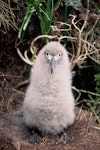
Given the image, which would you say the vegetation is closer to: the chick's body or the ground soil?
the ground soil

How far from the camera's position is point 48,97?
2.86 meters

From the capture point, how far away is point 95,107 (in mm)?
3697

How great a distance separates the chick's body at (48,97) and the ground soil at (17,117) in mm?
124

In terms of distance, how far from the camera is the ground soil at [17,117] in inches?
113

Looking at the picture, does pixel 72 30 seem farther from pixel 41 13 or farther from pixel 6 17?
pixel 6 17

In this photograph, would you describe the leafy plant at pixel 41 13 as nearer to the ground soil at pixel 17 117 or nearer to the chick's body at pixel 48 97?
the ground soil at pixel 17 117

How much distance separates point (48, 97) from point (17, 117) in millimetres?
439

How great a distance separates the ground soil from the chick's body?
12cm

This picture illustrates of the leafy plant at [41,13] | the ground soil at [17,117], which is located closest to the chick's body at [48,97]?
the ground soil at [17,117]

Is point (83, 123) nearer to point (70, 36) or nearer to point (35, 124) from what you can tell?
point (35, 124)

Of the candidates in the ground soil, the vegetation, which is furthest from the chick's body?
the vegetation

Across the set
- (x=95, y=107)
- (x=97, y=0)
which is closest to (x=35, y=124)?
(x=95, y=107)

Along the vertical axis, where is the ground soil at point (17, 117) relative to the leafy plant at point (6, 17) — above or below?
below

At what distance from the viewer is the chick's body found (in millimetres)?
2848
